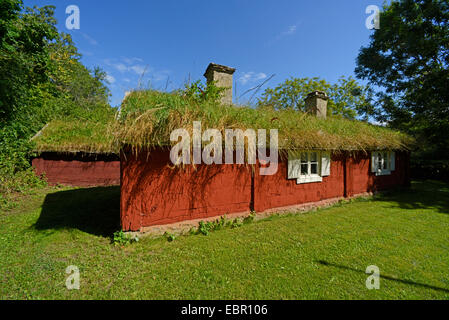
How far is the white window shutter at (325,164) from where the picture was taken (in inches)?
254

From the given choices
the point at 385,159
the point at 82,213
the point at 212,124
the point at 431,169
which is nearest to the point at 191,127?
the point at 212,124

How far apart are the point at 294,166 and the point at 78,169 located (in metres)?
11.4

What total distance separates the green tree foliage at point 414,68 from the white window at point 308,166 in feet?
31.1

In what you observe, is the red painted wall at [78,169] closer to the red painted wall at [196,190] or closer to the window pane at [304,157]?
the red painted wall at [196,190]

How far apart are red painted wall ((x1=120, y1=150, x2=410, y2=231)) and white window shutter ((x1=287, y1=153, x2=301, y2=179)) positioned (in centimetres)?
18

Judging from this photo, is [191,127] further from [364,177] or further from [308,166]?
[364,177]

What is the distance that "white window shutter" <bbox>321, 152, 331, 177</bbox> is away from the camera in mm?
6441

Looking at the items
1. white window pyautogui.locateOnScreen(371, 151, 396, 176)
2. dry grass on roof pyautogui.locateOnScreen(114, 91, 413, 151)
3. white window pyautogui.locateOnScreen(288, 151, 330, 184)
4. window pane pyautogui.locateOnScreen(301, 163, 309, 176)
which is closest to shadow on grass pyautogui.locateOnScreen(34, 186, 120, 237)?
dry grass on roof pyautogui.locateOnScreen(114, 91, 413, 151)

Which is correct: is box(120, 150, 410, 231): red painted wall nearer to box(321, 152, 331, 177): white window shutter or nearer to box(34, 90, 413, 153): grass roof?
box(321, 152, 331, 177): white window shutter

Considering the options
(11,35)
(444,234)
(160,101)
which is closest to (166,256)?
(160,101)

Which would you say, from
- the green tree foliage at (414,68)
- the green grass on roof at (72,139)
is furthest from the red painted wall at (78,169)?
the green tree foliage at (414,68)

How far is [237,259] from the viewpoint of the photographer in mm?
3391
